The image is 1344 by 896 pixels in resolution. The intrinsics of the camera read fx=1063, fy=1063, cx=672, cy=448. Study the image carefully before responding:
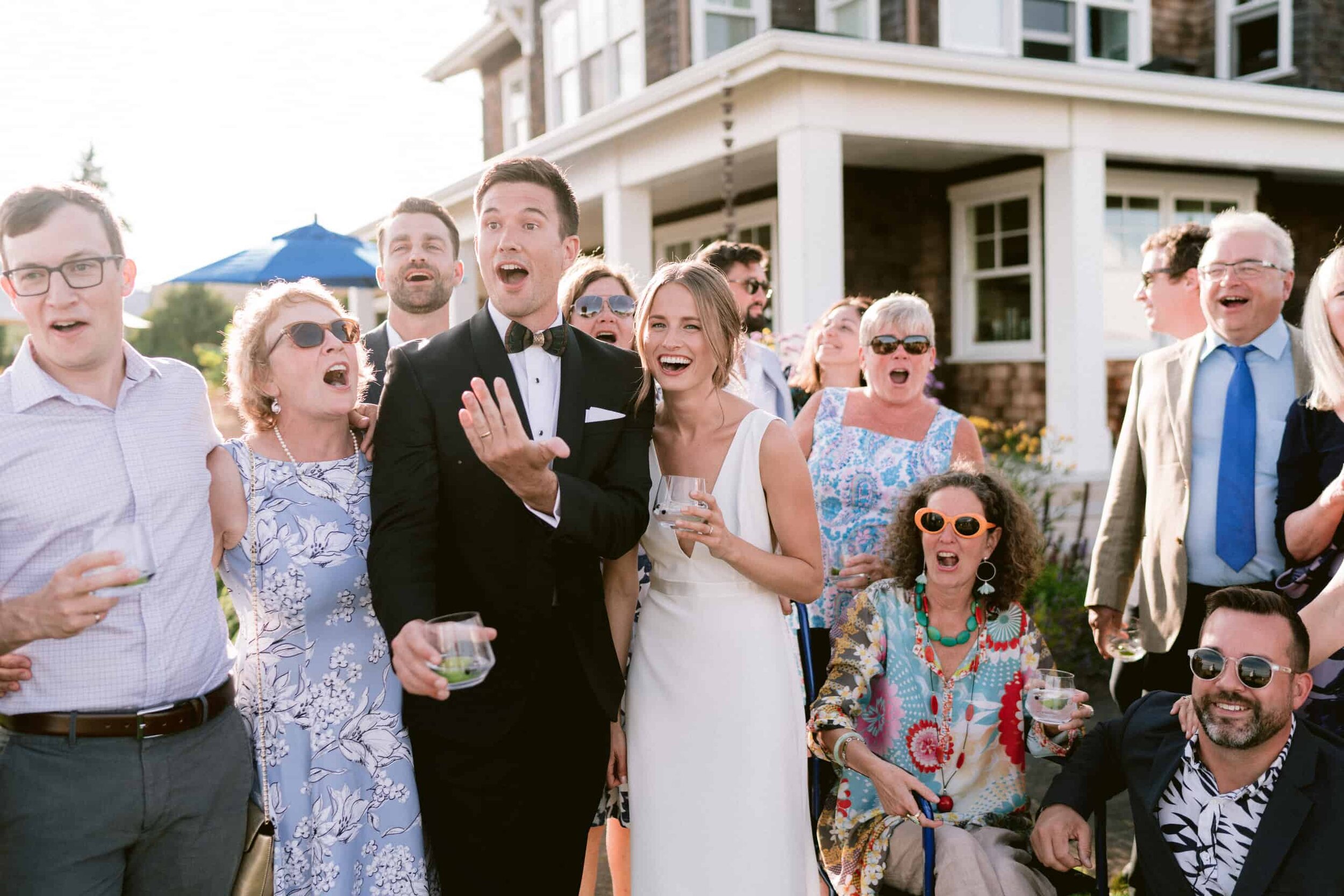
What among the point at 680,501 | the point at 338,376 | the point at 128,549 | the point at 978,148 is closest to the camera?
the point at 128,549

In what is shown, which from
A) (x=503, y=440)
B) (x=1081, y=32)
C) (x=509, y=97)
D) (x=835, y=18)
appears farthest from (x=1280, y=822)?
(x=509, y=97)

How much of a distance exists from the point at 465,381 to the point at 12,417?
0.99 metres

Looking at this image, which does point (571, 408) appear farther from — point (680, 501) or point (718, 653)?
point (718, 653)

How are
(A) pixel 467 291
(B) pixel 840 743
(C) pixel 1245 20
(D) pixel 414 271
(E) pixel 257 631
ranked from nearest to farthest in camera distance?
1. (E) pixel 257 631
2. (B) pixel 840 743
3. (D) pixel 414 271
4. (C) pixel 1245 20
5. (A) pixel 467 291

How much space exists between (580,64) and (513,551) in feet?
45.5

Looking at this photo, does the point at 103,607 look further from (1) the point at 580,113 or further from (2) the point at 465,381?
(1) the point at 580,113

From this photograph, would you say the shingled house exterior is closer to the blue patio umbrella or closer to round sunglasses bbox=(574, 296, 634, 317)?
the blue patio umbrella

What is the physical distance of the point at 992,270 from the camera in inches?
498

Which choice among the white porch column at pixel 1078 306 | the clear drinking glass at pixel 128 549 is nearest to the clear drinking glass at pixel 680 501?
the clear drinking glass at pixel 128 549

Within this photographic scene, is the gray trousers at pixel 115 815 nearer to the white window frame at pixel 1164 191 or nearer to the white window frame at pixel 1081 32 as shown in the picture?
the white window frame at pixel 1081 32

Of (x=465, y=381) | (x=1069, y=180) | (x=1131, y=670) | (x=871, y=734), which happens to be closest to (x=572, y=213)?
(x=465, y=381)

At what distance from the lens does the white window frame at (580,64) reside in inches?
535

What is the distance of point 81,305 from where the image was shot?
2.30 meters

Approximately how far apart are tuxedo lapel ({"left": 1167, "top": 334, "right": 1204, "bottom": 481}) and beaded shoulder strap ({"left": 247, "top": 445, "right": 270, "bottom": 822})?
3.04 metres
